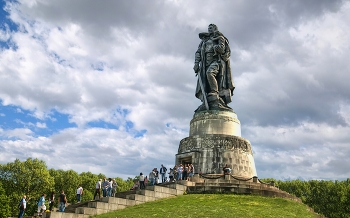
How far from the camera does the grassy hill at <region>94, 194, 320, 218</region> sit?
18.6 m

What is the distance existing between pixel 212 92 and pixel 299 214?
16.6m

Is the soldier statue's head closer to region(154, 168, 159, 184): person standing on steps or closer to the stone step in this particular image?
region(154, 168, 159, 184): person standing on steps

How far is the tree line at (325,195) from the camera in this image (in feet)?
156

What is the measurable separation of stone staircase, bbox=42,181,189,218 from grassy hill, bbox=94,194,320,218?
67 centimetres

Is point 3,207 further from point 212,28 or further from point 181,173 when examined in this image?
point 212,28

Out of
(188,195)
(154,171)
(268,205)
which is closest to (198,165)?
(154,171)

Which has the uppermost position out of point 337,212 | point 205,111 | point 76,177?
point 205,111

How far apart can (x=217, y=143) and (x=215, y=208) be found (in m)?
11.9

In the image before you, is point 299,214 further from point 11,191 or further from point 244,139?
point 11,191

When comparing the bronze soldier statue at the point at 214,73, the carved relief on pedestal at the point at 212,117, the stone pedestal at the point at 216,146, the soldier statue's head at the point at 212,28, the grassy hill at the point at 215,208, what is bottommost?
the grassy hill at the point at 215,208

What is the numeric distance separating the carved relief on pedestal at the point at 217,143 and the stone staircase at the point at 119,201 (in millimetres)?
6247

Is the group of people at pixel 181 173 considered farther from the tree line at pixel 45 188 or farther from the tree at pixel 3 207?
the tree line at pixel 45 188

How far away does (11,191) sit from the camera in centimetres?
5041

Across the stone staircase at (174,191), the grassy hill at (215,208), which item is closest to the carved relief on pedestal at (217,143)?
the stone staircase at (174,191)
